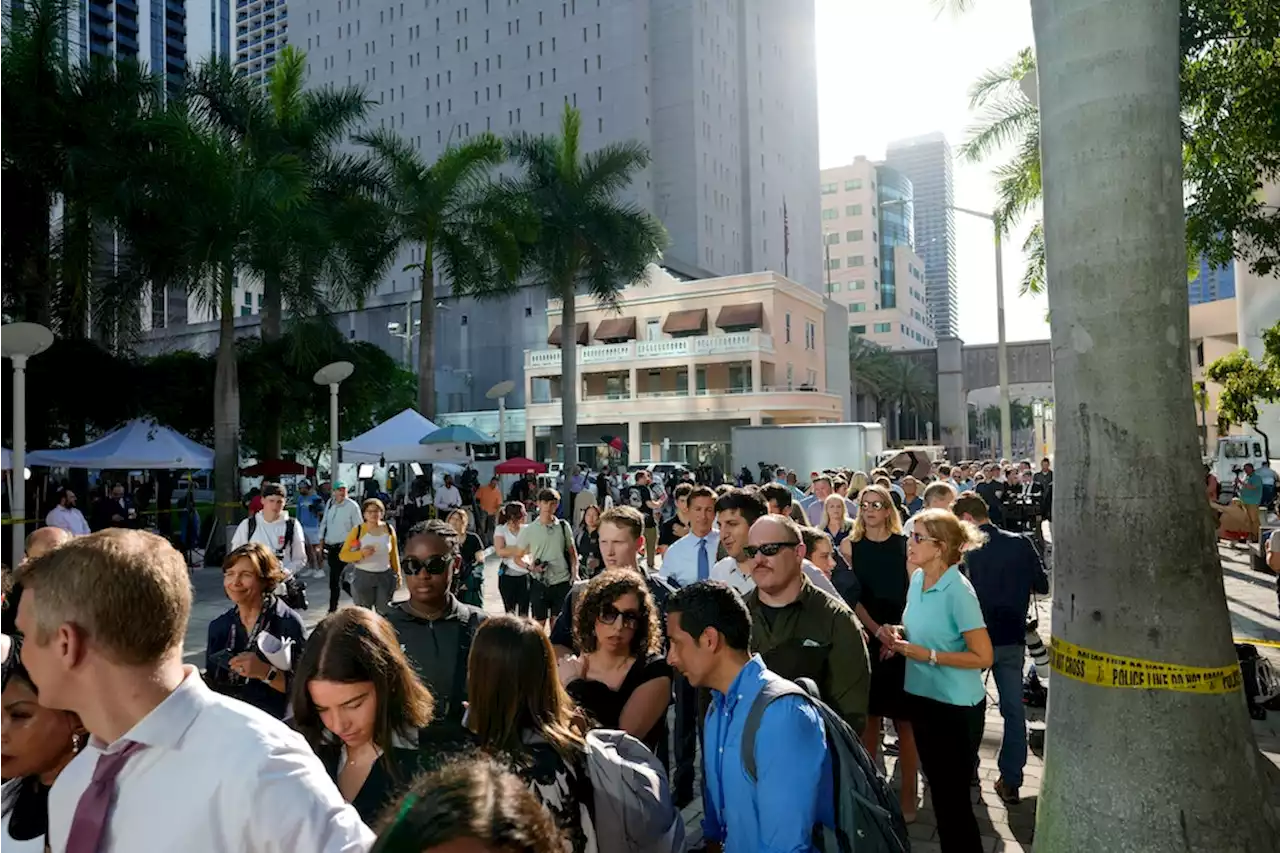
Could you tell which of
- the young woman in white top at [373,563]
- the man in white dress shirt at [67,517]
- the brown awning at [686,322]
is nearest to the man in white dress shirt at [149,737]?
the young woman in white top at [373,563]

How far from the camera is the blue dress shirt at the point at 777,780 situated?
7.39 ft

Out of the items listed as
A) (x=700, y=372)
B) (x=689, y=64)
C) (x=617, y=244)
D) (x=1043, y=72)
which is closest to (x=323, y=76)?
(x=689, y=64)

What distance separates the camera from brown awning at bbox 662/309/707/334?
47531mm

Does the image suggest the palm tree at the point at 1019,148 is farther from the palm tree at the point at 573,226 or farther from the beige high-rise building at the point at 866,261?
the beige high-rise building at the point at 866,261

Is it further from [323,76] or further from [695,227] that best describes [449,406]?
[323,76]

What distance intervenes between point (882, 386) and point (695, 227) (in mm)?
19861

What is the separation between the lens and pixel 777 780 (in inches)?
90.0

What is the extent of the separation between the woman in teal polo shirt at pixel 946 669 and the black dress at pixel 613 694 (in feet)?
4.67

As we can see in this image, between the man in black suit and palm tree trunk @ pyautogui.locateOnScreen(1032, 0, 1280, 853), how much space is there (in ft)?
6.41

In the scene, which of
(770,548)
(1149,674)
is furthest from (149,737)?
(1149,674)

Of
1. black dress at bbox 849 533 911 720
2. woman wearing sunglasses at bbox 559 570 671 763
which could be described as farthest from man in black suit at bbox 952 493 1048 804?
woman wearing sunglasses at bbox 559 570 671 763

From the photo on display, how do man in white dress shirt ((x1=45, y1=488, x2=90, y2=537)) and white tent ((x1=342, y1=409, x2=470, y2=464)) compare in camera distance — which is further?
white tent ((x1=342, y1=409, x2=470, y2=464))

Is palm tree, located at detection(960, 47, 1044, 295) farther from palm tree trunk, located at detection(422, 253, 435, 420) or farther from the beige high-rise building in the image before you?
the beige high-rise building

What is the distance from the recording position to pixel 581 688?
3385mm
